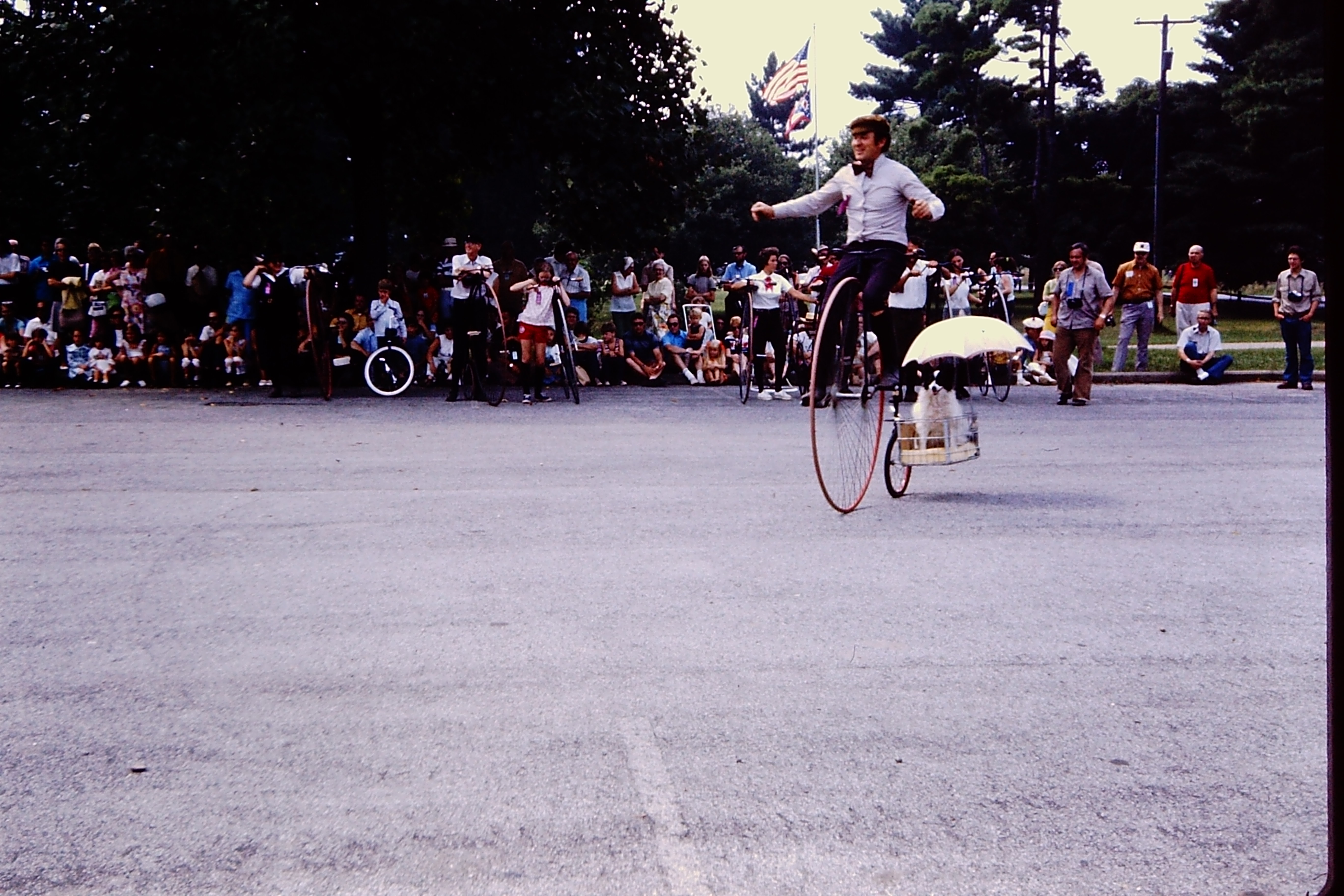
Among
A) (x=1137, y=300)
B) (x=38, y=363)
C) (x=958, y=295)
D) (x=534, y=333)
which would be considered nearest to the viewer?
(x=534, y=333)

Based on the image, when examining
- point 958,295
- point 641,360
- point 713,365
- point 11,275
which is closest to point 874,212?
point 958,295

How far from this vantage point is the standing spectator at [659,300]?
22.9 m

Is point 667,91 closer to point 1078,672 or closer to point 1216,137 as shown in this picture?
point 1078,672

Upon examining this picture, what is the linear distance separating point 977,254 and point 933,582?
47891mm

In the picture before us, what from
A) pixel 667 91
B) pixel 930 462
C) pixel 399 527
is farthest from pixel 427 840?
pixel 667 91

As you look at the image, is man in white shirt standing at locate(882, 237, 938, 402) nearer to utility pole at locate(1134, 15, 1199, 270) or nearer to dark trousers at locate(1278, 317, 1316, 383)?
dark trousers at locate(1278, 317, 1316, 383)

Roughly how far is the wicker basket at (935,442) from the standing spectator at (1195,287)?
590 inches

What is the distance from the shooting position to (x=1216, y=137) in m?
51.8

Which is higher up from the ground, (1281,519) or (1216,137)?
(1216,137)

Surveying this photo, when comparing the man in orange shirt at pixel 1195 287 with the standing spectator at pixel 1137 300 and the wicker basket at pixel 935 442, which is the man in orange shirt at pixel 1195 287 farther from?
the wicker basket at pixel 935 442

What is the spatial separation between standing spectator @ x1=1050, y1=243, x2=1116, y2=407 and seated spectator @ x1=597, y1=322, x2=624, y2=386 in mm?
6237

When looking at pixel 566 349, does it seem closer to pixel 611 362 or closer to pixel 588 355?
pixel 588 355

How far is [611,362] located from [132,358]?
6.36 meters

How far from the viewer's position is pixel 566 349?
18.1 metres
